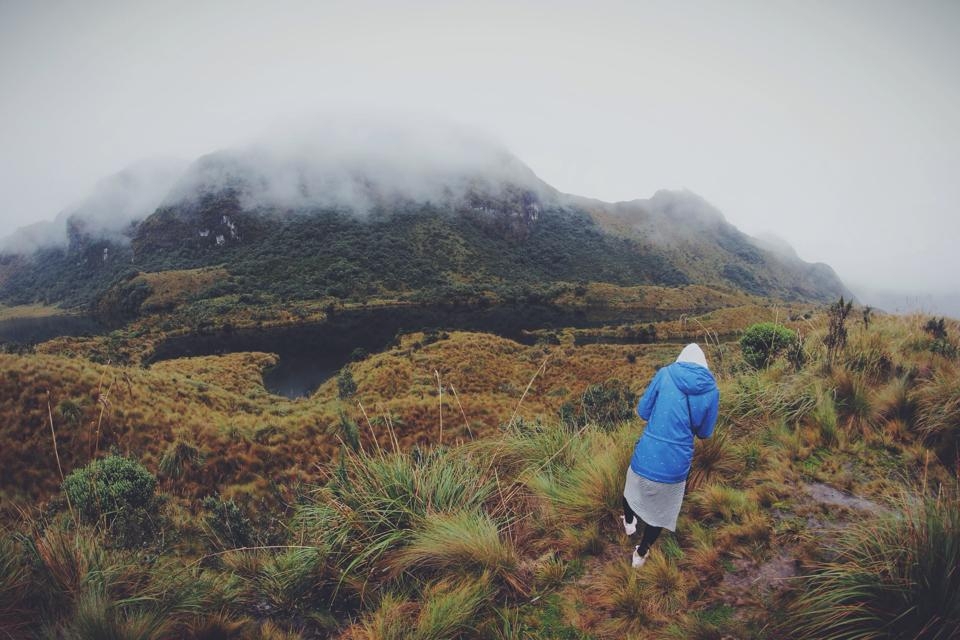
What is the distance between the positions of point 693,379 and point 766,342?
30.7 feet

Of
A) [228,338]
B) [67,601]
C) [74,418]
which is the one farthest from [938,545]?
[228,338]

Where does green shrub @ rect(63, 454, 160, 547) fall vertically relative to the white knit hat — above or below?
below

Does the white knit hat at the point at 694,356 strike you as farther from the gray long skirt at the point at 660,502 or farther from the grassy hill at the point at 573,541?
the grassy hill at the point at 573,541

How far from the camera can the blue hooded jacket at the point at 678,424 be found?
323cm

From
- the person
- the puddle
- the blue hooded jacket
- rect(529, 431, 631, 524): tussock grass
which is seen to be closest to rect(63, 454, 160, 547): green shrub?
rect(529, 431, 631, 524): tussock grass

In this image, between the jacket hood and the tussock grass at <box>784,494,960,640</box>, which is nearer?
the tussock grass at <box>784,494,960,640</box>

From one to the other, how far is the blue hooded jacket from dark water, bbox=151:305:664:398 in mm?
26738

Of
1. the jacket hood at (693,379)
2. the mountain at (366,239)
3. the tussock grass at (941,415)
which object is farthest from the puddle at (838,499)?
the mountain at (366,239)

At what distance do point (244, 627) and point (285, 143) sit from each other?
244 meters

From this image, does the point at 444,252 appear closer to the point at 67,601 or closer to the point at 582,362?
the point at 582,362

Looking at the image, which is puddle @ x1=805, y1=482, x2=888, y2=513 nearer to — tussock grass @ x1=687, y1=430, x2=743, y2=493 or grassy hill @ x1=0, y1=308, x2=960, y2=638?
grassy hill @ x1=0, y1=308, x2=960, y2=638

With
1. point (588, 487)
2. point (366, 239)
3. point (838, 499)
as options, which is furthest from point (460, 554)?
point (366, 239)

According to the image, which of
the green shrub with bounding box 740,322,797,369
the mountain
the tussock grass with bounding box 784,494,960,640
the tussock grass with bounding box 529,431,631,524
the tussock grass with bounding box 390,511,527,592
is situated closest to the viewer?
the tussock grass with bounding box 784,494,960,640

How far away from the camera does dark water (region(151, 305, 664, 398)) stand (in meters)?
33.5
